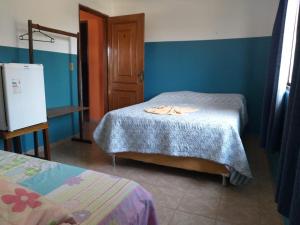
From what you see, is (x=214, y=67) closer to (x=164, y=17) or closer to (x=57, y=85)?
(x=164, y=17)

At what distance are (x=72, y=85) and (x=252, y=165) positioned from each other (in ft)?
9.03

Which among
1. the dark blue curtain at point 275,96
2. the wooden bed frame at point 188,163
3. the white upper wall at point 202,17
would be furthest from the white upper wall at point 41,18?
the dark blue curtain at point 275,96

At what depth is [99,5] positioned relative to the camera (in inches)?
156

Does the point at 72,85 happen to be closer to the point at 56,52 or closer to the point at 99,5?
the point at 56,52

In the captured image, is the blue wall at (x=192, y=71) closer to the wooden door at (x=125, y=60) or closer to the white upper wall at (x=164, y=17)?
the white upper wall at (x=164, y=17)

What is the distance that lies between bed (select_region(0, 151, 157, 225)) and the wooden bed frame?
49.0 inches

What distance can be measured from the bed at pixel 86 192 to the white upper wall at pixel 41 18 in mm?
2035

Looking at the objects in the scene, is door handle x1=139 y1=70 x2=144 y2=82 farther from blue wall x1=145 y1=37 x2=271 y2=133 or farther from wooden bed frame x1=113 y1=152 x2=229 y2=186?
wooden bed frame x1=113 y1=152 x2=229 y2=186

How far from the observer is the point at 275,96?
6.79 feet

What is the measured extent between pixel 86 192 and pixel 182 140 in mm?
1379

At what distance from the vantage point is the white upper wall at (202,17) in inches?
136

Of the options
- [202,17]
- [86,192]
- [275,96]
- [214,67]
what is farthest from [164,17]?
[86,192]

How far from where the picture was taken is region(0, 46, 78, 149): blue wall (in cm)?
292

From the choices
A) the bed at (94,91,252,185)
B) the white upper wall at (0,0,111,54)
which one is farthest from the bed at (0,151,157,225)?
the white upper wall at (0,0,111,54)
